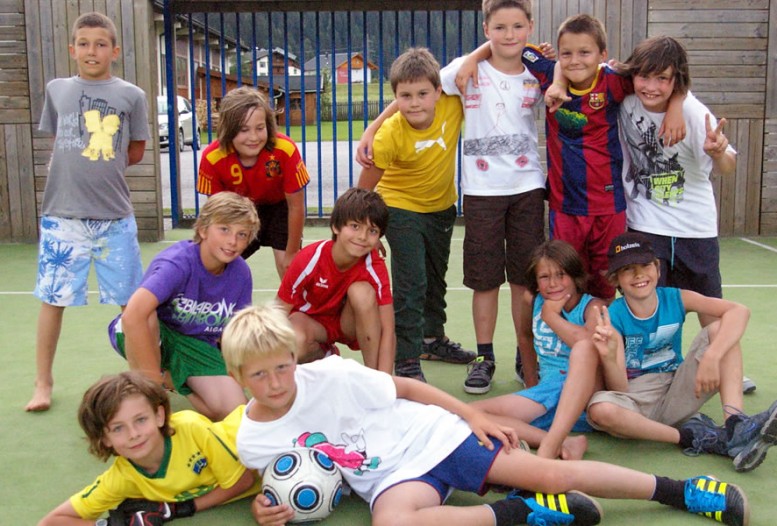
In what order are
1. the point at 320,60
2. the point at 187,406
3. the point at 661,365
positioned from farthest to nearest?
the point at 320,60
the point at 187,406
the point at 661,365

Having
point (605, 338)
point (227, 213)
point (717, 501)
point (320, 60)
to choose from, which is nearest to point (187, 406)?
point (227, 213)

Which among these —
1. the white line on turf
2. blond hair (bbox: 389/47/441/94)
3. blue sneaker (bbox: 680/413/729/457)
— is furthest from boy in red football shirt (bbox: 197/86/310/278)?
the white line on turf

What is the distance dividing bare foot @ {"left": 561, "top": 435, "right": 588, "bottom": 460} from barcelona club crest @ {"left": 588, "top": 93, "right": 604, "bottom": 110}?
139cm

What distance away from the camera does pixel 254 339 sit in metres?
2.60

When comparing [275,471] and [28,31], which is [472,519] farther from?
[28,31]

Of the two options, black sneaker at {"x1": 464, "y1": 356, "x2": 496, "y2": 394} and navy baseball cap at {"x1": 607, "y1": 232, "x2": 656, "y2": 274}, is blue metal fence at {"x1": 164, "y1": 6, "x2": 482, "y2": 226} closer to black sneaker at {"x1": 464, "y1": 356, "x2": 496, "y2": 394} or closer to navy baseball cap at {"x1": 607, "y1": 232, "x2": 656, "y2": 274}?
black sneaker at {"x1": 464, "y1": 356, "x2": 496, "y2": 394}

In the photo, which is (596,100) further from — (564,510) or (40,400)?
(40,400)

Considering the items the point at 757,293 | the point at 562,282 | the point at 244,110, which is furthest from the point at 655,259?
the point at 757,293

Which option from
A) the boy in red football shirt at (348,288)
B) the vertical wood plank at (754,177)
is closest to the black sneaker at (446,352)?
the boy in red football shirt at (348,288)

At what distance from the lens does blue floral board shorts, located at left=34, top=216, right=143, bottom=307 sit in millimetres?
3928

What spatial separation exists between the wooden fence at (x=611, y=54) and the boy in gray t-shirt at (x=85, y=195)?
442 centimetres

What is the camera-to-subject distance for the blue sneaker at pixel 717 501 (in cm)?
265

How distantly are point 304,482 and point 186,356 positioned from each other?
113cm

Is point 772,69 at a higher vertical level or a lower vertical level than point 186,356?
higher
